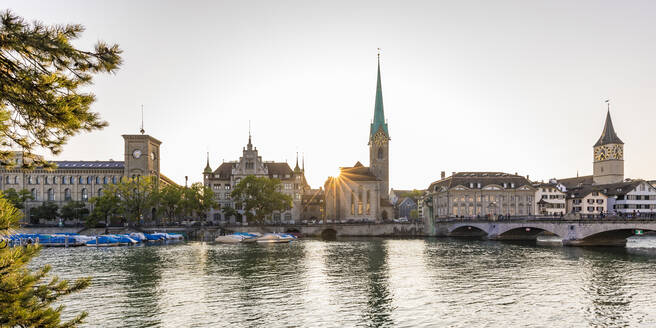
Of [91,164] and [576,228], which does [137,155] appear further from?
[576,228]

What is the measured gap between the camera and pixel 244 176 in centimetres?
13950

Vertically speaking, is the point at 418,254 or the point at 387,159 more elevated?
the point at 387,159

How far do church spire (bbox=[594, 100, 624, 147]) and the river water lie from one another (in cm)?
14706

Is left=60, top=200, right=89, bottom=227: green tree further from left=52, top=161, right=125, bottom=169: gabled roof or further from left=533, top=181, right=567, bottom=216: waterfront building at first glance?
left=533, top=181, right=567, bottom=216: waterfront building

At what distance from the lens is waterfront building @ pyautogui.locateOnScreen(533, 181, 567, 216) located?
14438 centimetres

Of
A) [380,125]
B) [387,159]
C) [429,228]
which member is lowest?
[429,228]

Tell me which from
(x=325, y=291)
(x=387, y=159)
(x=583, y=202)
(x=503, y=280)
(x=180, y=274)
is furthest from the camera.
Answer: (x=387, y=159)

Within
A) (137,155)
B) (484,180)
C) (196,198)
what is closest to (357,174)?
(484,180)

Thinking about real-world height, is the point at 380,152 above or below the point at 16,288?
above

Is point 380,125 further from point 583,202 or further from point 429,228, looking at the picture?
point 583,202

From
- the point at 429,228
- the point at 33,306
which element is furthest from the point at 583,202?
the point at 33,306

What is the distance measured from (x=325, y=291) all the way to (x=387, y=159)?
12170 centimetres

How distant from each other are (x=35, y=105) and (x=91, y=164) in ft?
446

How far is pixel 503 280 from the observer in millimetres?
42562
